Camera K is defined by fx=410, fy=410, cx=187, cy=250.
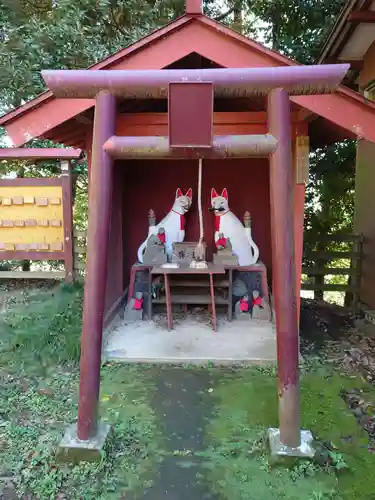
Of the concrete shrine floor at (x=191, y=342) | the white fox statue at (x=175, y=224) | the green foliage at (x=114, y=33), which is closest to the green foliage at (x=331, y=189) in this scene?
the green foliage at (x=114, y=33)

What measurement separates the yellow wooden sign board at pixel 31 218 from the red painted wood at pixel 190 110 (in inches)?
154

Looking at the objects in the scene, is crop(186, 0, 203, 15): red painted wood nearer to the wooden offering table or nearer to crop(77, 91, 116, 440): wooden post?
crop(77, 91, 116, 440): wooden post

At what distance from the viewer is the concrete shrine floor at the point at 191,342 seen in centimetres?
430

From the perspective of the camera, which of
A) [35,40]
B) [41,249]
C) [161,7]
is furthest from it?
[161,7]

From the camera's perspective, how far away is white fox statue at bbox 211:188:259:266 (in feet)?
18.5

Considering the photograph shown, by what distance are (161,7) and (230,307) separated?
625 centimetres

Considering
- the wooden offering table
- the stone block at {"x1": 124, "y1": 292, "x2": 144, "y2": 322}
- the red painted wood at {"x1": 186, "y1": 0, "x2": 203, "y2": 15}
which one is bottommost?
the stone block at {"x1": 124, "y1": 292, "x2": 144, "y2": 322}

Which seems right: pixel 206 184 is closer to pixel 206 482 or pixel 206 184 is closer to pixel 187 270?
pixel 187 270

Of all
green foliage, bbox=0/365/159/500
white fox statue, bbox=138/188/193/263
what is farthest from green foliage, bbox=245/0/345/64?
green foliage, bbox=0/365/159/500

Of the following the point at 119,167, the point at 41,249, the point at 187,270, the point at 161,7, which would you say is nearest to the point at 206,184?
the point at 119,167

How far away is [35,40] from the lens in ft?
22.1

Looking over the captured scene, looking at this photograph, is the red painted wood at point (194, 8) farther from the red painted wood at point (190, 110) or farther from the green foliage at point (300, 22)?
the green foliage at point (300, 22)

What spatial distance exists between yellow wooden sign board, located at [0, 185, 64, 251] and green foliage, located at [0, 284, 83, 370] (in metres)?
0.87

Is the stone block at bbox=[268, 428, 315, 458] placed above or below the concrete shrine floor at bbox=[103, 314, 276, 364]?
below
